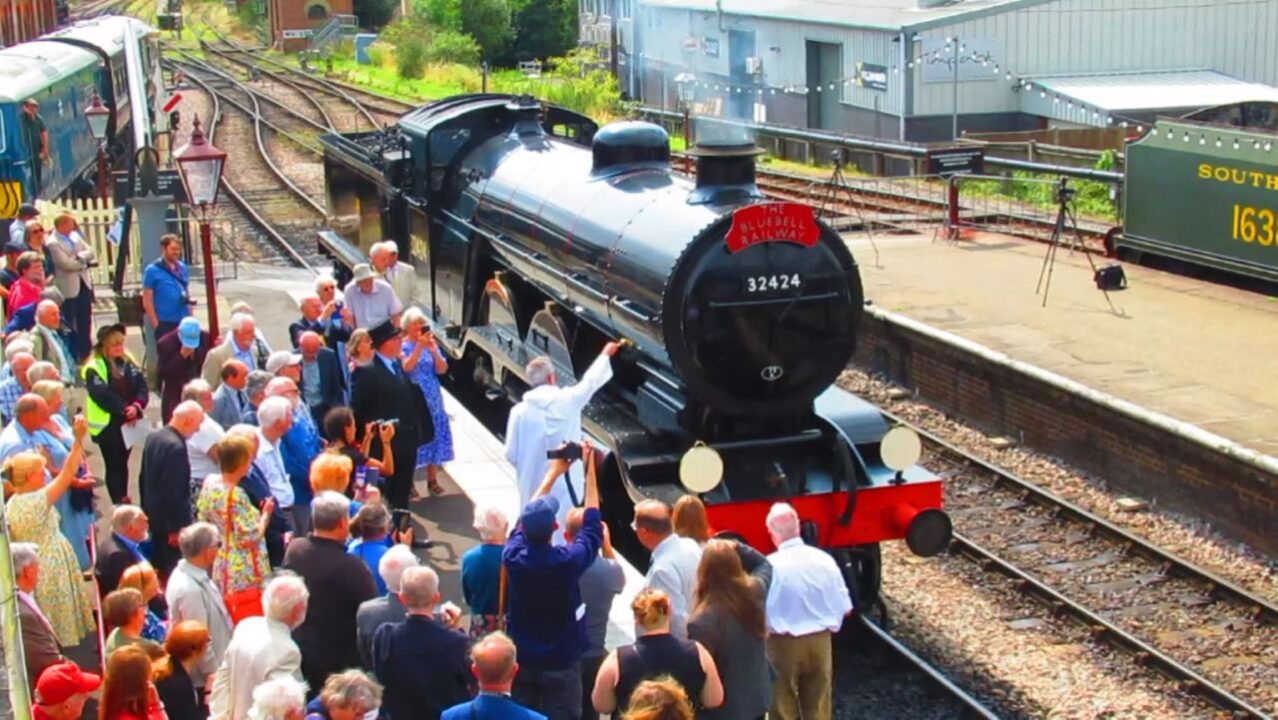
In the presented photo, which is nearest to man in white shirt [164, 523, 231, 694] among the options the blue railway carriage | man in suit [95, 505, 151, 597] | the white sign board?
man in suit [95, 505, 151, 597]

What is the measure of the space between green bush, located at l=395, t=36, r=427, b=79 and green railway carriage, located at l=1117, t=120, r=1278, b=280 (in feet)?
124

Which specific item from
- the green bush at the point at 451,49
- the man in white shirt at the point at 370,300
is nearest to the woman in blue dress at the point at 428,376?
the man in white shirt at the point at 370,300

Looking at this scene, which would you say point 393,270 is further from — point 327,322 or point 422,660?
point 422,660

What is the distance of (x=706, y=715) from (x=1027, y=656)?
154 inches

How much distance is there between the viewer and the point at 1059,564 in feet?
36.2

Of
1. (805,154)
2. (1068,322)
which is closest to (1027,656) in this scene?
(1068,322)

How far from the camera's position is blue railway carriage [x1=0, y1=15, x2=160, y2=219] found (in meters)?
19.3

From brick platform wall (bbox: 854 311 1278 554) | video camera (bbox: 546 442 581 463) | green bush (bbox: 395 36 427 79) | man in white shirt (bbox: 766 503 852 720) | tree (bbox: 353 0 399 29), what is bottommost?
brick platform wall (bbox: 854 311 1278 554)

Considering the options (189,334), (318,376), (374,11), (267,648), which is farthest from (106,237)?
(374,11)

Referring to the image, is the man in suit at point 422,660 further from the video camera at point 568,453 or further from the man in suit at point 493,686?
the video camera at point 568,453

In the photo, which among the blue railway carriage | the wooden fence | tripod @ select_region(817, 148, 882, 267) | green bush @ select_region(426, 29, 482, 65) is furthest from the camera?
green bush @ select_region(426, 29, 482, 65)

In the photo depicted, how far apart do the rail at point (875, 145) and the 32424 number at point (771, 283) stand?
2434 mm

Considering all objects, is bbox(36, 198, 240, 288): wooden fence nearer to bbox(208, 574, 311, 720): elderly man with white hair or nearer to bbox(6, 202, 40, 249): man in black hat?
bbox(6, 202, 40, 249): man in black hat

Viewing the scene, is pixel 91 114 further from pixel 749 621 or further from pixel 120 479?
pixel 749 621
